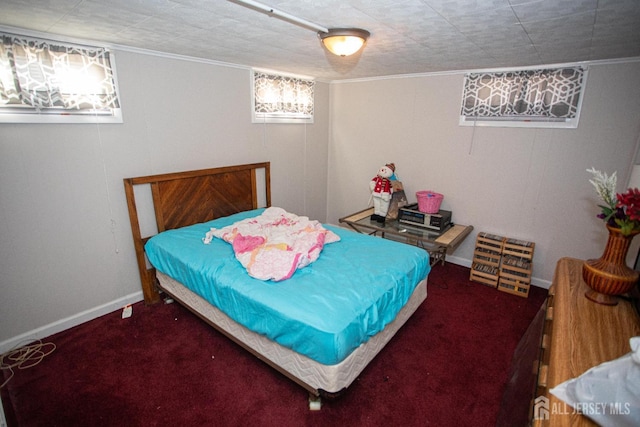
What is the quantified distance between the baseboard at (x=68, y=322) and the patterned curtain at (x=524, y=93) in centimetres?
396

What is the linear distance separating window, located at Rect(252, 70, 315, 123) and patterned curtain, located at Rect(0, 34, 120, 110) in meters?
1.50

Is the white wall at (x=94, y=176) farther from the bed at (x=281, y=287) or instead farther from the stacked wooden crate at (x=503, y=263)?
the stacked wooden crate at (x=503, y=263)

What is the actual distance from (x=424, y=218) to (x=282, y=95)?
89.5 inches

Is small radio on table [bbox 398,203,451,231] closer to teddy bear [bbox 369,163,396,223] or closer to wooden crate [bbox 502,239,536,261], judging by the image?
teddy bear [bbox 369,163,396,223]

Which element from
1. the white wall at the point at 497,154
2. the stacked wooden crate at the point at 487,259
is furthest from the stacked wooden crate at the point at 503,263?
the white wall at the point at 497,154

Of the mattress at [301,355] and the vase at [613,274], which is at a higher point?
the vase at [613,274]

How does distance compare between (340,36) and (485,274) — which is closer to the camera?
(340,36)

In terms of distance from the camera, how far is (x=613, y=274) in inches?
59.2

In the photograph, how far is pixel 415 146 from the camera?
392 cm

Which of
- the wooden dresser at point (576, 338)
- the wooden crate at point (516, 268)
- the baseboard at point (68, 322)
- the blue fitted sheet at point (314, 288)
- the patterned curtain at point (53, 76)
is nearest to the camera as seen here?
the wooden dresser at point (576, 338)

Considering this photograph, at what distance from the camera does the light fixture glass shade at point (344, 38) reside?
6.41ft

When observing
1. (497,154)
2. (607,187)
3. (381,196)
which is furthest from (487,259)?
(607,187)

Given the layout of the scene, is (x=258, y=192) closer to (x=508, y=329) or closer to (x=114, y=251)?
(x=114, y=251)

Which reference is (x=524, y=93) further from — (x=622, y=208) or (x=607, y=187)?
(x=622, y=208)
